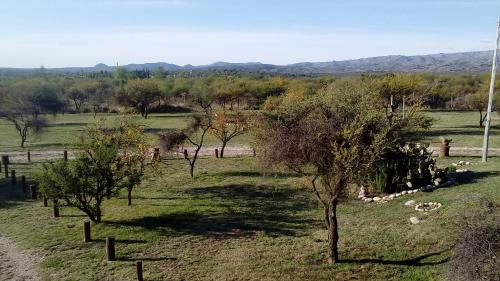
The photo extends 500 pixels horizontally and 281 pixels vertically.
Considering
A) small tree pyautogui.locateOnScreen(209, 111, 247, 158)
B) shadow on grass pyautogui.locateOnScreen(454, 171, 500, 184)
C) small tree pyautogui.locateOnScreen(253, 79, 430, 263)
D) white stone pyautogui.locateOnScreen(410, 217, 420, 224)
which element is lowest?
white stone pyautogui.locateOnScreen(410, 217, 420, 224)

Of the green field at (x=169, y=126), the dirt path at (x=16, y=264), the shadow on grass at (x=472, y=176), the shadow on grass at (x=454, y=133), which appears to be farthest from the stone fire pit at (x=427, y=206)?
the shadow on grass at (x=454, y=133)

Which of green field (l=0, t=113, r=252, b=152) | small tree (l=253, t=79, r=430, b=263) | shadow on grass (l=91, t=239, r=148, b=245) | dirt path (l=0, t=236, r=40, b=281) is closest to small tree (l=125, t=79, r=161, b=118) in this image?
green field (l=0, t=113, r=252, b=152)

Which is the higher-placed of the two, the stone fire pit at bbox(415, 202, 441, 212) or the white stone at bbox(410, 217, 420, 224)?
the stone fire pit at bbox(415, 202, 441, 212)

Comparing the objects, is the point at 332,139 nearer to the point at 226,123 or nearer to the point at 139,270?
the point at 139,270

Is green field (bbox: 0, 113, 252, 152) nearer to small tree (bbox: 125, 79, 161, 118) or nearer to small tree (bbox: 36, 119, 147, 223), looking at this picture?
small tree (bbox: 125, 79, 161, 118)

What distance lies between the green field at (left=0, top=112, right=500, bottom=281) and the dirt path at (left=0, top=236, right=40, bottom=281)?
0.41 metres

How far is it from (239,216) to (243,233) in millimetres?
2185

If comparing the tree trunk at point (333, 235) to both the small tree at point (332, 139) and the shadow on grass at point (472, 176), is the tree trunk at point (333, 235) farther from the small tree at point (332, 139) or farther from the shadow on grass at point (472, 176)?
the shadow on grass at point (472, 176)

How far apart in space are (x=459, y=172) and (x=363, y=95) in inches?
439

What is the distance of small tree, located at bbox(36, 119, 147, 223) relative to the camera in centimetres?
1862

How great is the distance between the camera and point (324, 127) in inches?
498

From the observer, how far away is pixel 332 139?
12.6 meters

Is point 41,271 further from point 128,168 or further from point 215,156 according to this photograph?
point 215,156

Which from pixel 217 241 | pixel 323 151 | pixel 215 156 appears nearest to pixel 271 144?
pixel 323 151
